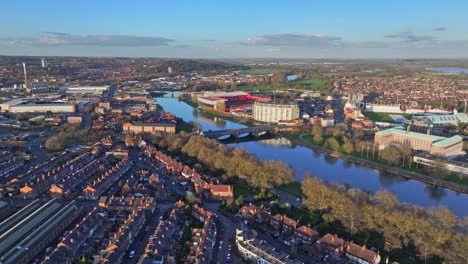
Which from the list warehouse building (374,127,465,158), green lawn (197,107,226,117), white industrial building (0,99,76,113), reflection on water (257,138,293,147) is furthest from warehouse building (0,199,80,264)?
green lawn (197,107,226,117)

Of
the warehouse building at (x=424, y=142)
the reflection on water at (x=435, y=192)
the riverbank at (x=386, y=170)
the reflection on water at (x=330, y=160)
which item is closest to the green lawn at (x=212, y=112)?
the riverbank at (x=386, y=170)

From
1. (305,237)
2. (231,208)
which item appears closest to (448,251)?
(305,237)

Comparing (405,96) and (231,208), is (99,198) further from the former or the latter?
(405,96)

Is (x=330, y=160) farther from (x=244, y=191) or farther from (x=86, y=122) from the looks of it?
(x=86, y=122)

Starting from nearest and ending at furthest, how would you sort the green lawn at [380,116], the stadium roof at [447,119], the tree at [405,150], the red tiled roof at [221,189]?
the red tiled roof at [221,189]
the tree at [405,150]
the stadium roof at [447,119]
the green lawn at [380,116]

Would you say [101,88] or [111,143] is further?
[101,88]

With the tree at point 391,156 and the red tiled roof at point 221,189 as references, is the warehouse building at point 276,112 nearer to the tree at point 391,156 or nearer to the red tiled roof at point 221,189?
the tree at point 391,156
